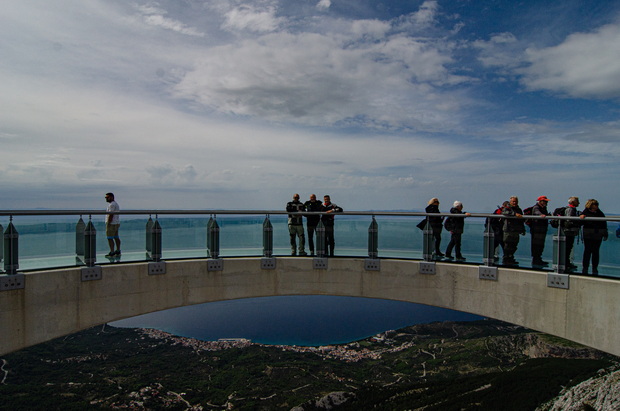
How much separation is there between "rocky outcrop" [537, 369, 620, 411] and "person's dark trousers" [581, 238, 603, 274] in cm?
3848

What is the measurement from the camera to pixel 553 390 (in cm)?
5675

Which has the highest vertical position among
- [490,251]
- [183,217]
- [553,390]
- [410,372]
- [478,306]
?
[183,217]

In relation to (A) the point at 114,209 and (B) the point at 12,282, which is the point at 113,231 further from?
(B) the point at 12,282

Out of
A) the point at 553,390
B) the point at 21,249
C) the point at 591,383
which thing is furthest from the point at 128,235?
the point at 553,390

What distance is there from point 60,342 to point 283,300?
53.0m

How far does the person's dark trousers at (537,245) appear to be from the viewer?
9102mm

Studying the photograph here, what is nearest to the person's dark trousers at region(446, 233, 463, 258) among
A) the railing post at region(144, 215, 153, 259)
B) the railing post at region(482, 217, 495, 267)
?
the railing post at region(482, 217, 495, 267)

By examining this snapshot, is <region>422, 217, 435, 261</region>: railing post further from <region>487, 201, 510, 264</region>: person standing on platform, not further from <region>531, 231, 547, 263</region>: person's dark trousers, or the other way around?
<region>531, 231, 547, 263</region>: person's dark trousers

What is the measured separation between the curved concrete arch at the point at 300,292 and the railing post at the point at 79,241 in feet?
0.92

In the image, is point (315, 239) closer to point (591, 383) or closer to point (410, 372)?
point (591, 383)

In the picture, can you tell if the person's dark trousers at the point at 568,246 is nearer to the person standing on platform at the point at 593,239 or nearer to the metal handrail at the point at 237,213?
the person standing on platform at the point at 593,239

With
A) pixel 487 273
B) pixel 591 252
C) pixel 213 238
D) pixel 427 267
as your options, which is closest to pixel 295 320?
pixel 213 238

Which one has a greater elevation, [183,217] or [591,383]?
[183,217]

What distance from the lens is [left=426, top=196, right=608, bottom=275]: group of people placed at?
27.8ft
